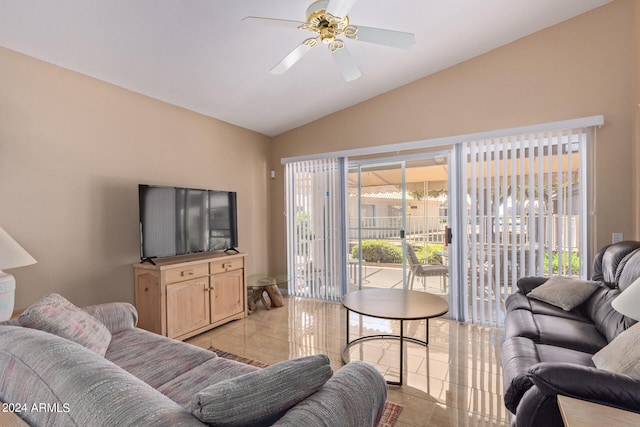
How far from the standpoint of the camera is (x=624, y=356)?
1.33 metres

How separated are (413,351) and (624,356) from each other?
1665mm

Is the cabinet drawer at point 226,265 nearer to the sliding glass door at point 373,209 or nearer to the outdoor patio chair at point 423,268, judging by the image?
the sliding glass door at point 373,209

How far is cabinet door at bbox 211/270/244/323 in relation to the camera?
3381 millimetres

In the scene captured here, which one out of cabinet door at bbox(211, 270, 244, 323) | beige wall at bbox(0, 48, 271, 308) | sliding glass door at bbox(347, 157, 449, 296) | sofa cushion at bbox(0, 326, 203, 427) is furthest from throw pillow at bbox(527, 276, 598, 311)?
beige wall at bbox(0, 48, 271, 308)

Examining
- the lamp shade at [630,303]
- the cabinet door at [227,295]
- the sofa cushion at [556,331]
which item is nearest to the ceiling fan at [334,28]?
the lamp shade at [630,303]

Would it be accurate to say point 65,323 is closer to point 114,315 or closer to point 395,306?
point 114,315

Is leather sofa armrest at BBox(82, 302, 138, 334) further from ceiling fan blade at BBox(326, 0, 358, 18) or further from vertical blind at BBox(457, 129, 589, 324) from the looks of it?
vertical blind at BBox(457, 129, 589, 324)

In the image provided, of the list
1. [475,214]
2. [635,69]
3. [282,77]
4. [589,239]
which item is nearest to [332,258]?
[475,214]

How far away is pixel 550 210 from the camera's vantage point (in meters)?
3.07

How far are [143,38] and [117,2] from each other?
14.0 inches

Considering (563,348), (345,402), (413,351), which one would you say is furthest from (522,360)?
(413,351)

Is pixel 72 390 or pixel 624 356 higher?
pixel 72 390

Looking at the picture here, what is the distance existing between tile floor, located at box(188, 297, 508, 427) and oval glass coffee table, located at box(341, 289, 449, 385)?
9 centimetres

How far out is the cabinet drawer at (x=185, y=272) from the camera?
2.91 metres
